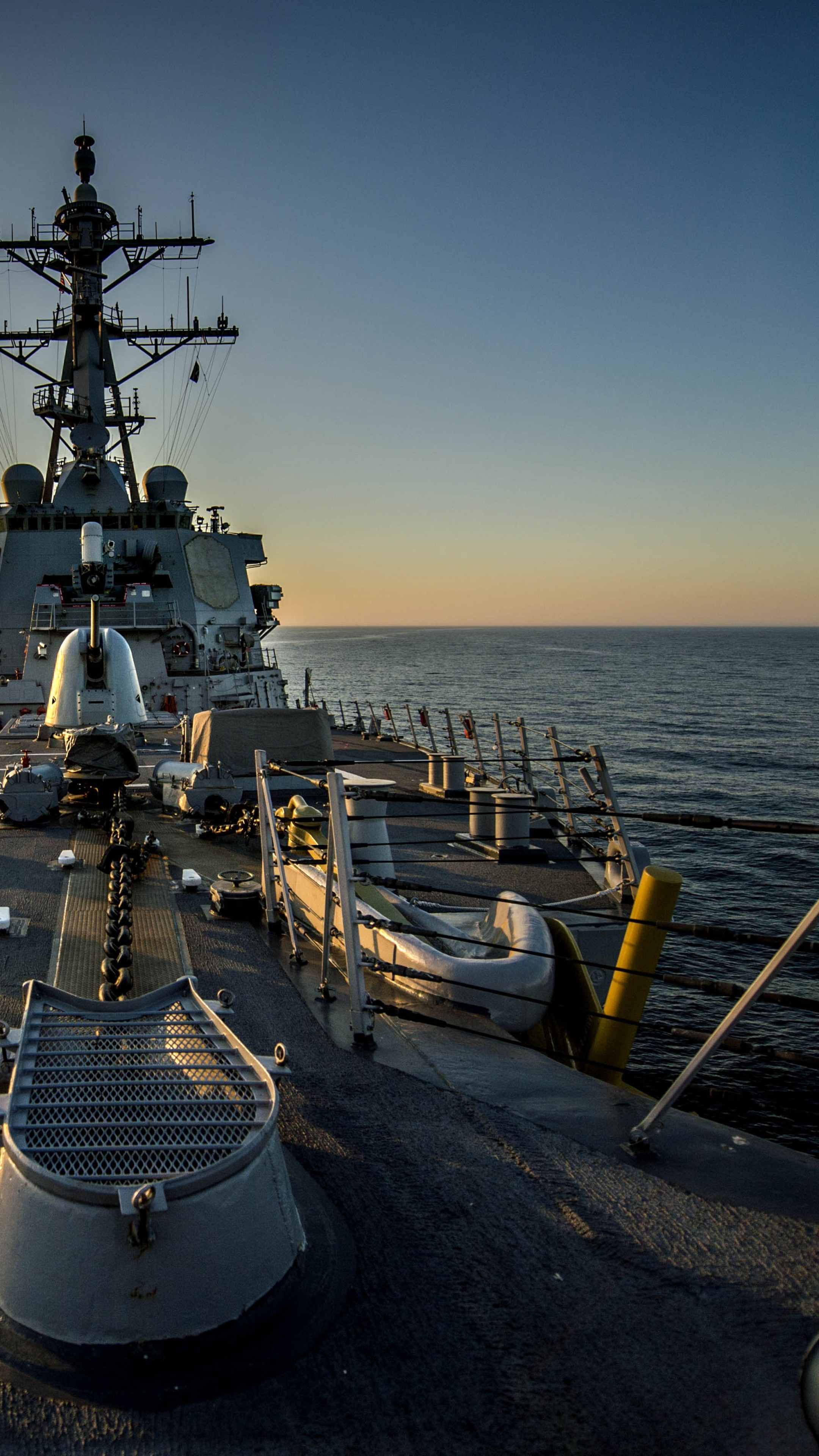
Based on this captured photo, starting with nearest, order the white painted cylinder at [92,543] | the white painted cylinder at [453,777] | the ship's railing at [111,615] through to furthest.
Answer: the white painted cylinder at [453,777] < the white painted cylinder at [92,543] < the ship's railing at [111,615]

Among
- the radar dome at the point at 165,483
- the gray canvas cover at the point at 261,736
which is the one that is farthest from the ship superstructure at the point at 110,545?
the gray canvas cover at the point at 261,736

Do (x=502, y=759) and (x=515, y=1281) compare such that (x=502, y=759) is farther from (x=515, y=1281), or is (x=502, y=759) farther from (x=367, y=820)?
(x=515, y=1281)

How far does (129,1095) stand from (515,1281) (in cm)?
131

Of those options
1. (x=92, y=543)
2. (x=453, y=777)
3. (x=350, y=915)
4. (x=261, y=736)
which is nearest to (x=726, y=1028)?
(x=350, y=915)

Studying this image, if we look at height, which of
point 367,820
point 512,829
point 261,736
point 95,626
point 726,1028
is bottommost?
point 512,829

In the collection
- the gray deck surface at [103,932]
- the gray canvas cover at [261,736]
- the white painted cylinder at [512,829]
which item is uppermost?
the gray canvas cover at [261,736]

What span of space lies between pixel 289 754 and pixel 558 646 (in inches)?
6042

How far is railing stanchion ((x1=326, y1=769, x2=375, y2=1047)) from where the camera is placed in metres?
4.18

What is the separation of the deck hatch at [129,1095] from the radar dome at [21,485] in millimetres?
25338

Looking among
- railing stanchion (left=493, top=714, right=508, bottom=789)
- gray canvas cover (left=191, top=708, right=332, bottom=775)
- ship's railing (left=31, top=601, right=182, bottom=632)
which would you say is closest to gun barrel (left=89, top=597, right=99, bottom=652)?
gray canvas cover (left=191, top=708, right=332, bottom=775)

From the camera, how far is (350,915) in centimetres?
419

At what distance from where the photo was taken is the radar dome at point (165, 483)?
26.7 metres

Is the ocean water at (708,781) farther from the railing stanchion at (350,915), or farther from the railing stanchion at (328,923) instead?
the railing stanchion at (328,923)

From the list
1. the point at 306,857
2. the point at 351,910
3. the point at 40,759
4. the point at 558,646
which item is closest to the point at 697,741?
the point at 40,759
